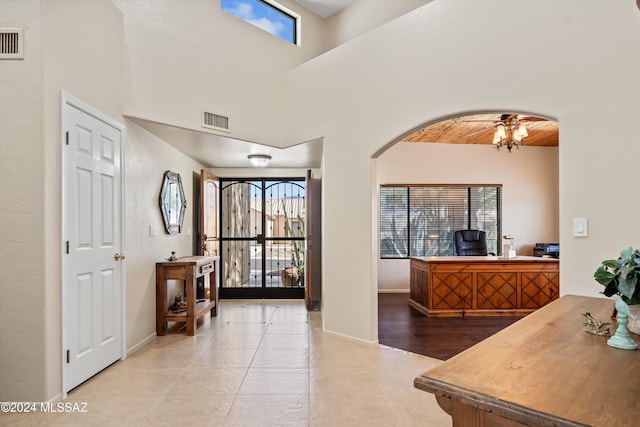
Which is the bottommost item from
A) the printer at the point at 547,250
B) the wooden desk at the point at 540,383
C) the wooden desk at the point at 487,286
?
the wooden desk at the point at 487,286

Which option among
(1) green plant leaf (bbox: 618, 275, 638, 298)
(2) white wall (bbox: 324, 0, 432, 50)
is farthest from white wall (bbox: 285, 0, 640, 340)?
(1) green plant leaf (bbox: 618, 275, 638, 298)

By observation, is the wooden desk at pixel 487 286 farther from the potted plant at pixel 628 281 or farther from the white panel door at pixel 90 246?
the white panel door at pixel 90 246

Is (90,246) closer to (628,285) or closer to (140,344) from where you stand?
(140,344)

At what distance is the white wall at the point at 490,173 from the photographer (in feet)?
23.4

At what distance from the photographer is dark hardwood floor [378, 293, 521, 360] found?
12.0 feet

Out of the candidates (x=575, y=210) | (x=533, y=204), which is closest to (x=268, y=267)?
(x=575, y=210)

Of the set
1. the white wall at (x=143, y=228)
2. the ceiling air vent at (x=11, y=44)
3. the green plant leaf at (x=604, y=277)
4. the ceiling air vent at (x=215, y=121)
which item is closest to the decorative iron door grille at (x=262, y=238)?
the white wall at (x=143, y=228)

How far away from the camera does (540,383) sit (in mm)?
913

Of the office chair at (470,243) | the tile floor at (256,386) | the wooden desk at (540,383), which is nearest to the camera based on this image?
the wooden desk at (540,383)

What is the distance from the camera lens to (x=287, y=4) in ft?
16.5

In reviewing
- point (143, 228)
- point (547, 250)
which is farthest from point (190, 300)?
point (547, 250)

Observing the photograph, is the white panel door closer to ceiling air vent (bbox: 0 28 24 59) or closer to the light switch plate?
ceiling air vent (bbox: 0 28 24 59)

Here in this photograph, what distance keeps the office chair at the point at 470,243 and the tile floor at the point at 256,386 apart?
11.3 ft

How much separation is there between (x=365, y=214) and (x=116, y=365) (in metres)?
2.77
